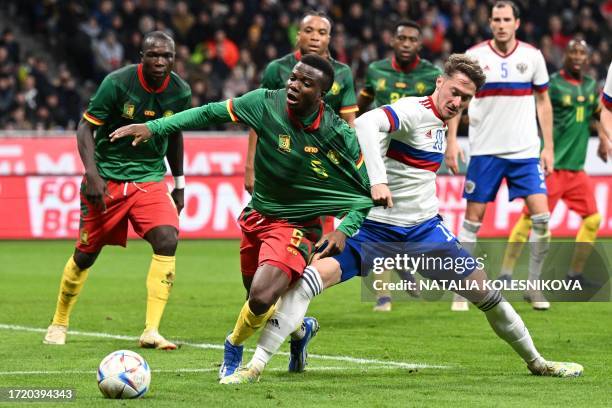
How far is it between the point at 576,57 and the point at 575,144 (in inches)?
39.0

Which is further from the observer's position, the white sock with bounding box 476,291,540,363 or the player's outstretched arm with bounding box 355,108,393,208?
the white sock with bounding box 476,291,540,363

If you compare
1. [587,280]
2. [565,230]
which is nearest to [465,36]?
[565,230]

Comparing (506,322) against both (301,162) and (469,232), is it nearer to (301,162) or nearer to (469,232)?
(301,162)

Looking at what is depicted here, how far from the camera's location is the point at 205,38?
25578 millimetres

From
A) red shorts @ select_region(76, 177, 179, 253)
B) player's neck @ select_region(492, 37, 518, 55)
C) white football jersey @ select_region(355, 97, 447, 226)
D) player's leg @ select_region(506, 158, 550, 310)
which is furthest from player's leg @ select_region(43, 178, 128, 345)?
player's neck @ select_region(492, 37, 518, 55)

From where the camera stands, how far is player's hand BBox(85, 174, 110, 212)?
948 cm

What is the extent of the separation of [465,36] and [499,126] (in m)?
15.3

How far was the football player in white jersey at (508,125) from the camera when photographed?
39.8 feet

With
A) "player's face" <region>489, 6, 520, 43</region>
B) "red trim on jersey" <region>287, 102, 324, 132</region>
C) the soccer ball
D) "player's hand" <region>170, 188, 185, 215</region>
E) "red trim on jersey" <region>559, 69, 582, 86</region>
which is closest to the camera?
the soccer ball

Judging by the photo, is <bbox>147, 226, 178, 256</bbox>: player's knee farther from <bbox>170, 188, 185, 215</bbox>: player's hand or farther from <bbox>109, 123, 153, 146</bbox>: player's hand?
<bbox>109, 123, 153, 146</bbox>: player's hand

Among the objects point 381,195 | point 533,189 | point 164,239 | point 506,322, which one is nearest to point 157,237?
point 164,239

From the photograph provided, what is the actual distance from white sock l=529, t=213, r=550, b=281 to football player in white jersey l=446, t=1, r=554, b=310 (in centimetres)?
2

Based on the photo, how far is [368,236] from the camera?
8.54 m

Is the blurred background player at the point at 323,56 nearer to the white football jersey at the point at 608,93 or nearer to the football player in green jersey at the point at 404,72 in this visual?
the football player in green jersey at the point at 404,72
